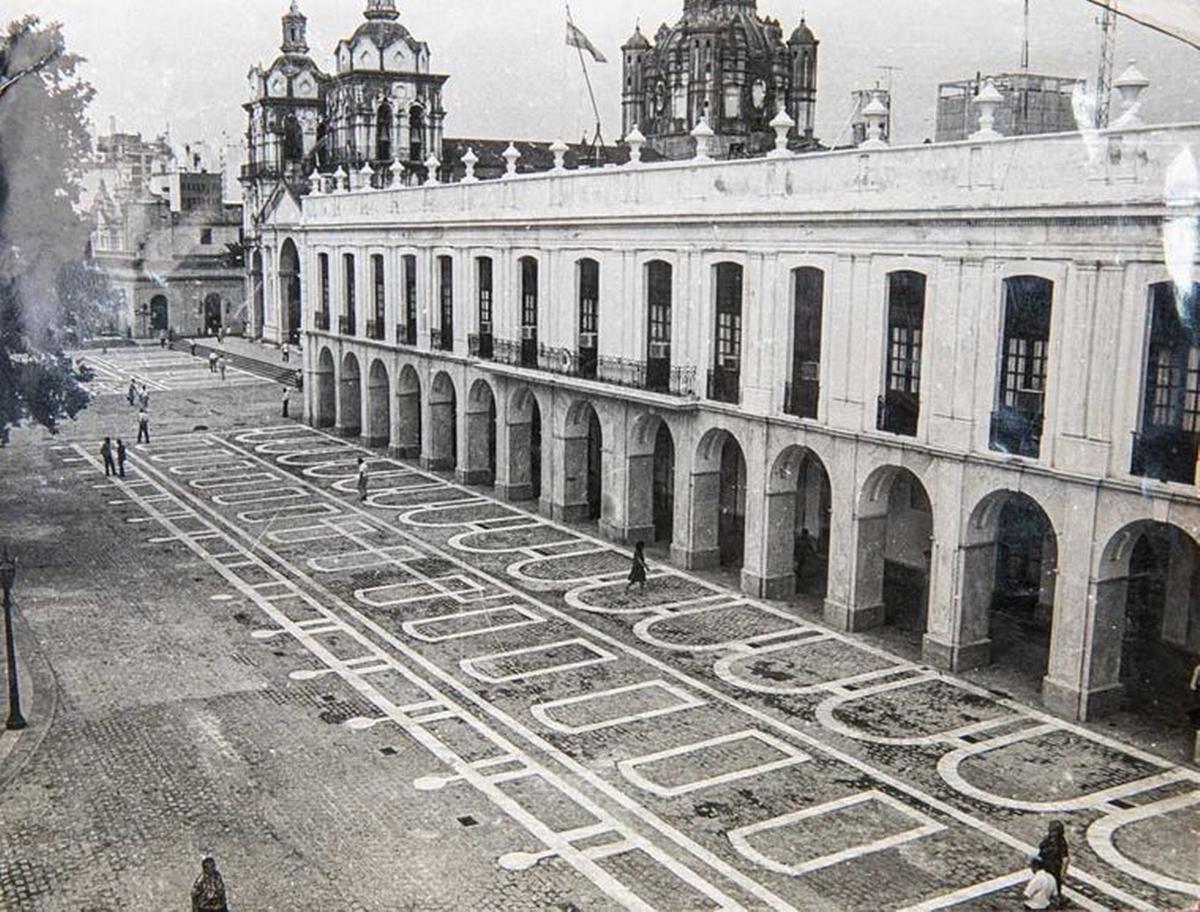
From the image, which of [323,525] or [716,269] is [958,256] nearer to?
[716,269]

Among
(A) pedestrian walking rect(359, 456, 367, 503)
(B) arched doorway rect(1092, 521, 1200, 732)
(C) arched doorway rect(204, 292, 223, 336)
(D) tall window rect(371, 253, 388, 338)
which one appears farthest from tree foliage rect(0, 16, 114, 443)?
(C) arched doorway rect(204, 292, 223, 336)

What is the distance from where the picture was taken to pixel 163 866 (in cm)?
1644

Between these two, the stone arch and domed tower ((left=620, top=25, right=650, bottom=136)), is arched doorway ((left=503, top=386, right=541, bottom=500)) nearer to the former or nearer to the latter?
the stone arch

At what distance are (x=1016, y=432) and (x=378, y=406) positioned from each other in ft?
96.6

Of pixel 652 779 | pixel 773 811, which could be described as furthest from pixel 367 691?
pixel 773 811

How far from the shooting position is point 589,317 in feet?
113

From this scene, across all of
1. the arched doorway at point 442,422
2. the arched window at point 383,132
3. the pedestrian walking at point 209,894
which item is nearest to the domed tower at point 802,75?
the arched window at point 383,132

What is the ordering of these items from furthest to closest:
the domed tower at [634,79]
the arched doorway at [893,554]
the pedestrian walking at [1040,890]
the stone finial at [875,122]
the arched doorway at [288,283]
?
1. the domed tower at [634,79]
2. the arched doorway at [288,283]
3. the arched doorway at [893,554]
4. the stone finial at [875,122]
5. the pedestrian walking at [1040,890]

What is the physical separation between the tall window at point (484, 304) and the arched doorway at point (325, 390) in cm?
1358

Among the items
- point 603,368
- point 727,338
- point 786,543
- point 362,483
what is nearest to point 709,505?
point 786,543

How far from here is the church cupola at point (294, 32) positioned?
3167 inches

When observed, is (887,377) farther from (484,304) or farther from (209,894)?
(484,304)

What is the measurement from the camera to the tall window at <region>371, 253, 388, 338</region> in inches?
1805

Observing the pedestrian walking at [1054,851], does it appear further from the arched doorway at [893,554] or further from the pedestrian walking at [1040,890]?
the arched doorway at [893,554]
